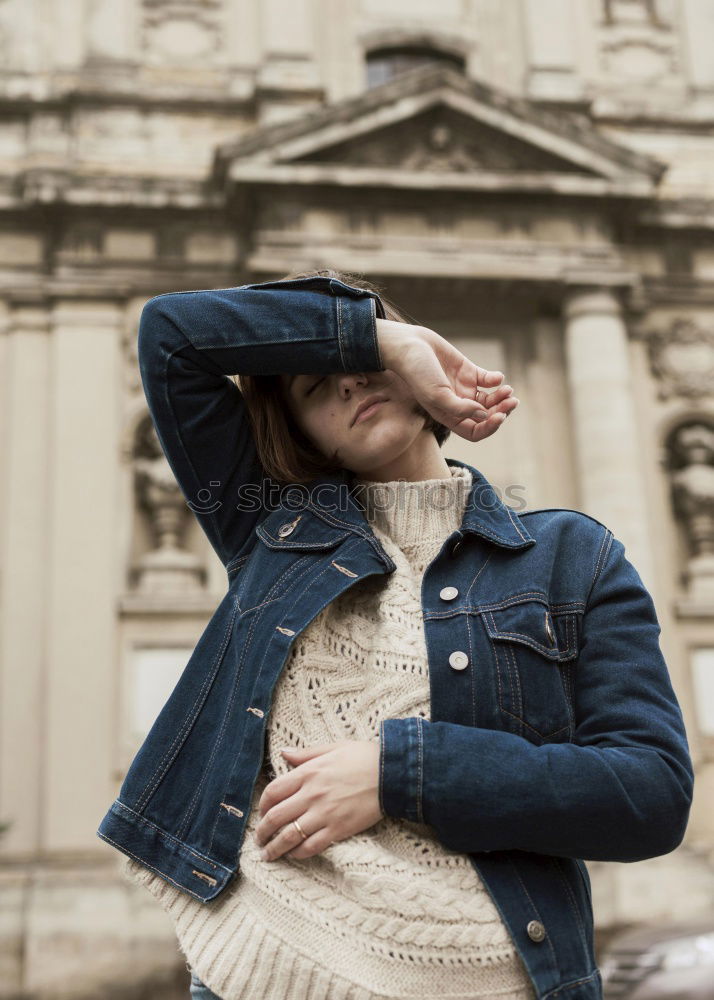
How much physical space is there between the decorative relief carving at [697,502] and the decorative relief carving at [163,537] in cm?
441

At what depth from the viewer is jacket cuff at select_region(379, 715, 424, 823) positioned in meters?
1.40

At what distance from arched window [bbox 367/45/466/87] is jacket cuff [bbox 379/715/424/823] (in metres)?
11.4

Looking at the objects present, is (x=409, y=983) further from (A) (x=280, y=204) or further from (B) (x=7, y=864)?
(A) (x=280, y=204)

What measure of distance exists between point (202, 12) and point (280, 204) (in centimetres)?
285

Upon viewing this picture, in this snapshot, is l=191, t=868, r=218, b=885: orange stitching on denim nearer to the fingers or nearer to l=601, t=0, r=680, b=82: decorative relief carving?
the fingers

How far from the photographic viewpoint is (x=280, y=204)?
33.0ft

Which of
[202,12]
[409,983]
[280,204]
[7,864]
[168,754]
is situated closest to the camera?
[409,983]

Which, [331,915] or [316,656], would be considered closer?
[331,915]

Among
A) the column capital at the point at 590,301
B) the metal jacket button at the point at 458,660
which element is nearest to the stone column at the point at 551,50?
the column capital at the point at 590,301

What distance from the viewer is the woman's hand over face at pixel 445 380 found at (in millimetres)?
1636

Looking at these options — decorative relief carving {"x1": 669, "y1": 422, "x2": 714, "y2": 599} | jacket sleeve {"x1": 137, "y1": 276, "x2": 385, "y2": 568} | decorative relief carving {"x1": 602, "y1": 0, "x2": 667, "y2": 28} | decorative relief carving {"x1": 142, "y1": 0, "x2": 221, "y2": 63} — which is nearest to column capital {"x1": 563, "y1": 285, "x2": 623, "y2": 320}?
decorative relief carving {"x1": 669, "y1": 422, "x2": 714, "y2": 599}

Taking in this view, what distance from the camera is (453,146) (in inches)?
412

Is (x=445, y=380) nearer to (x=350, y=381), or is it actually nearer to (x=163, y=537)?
(x=350, y=381)

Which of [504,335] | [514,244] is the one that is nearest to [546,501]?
[504,335]
